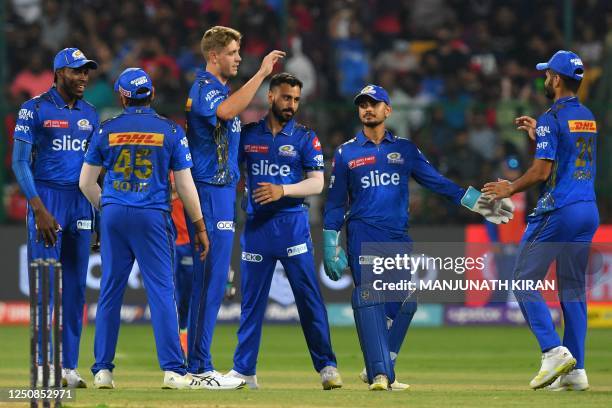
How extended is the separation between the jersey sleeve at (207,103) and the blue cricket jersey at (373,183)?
3.47ft

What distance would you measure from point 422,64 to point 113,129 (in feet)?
34.9

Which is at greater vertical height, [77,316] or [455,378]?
[77,316]

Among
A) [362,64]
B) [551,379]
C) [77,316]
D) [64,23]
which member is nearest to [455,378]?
[551,379]

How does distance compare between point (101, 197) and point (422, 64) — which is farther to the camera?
point (422, 64)

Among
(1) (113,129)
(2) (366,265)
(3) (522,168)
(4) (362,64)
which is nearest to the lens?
(1) (113,129)

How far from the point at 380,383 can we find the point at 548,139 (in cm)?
220

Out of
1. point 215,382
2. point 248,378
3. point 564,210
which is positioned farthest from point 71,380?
point 564,210

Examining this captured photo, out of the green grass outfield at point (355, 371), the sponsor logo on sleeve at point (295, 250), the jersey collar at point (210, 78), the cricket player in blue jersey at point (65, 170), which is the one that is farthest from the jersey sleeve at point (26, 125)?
the sponsor logo on sleeve at point (295, 250)

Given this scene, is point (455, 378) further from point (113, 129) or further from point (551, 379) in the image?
point (113, 129)

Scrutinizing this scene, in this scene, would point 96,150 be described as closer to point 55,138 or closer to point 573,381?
point 55,138

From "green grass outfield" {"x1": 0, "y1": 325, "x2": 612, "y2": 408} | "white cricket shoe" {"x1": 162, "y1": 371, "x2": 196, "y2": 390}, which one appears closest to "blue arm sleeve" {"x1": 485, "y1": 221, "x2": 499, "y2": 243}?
"green grass outfield" {"x1": 0, "y1": 325, "x2": 612, "y2": 408}

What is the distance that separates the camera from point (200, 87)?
10.1m

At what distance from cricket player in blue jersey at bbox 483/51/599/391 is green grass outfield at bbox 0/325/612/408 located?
1.81ft

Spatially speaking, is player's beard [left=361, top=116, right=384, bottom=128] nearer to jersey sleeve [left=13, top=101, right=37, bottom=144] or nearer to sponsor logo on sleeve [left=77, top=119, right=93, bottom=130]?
sponsor logo on sleeve [left=77, top=119, right=93, bottom=130]
